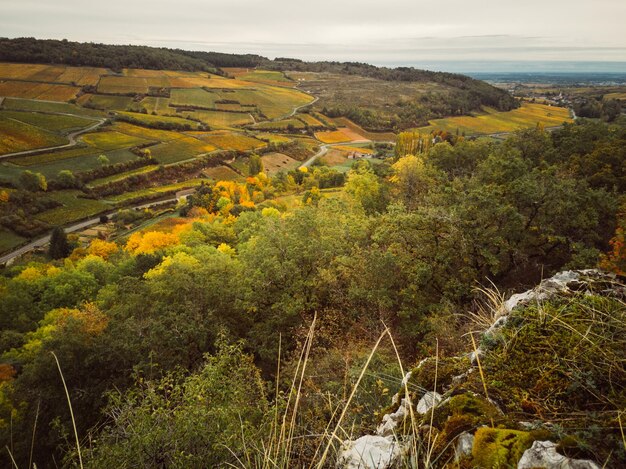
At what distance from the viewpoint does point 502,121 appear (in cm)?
15850

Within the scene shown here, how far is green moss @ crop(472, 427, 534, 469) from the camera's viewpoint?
3307mm

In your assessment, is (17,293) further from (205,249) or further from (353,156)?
(353,156)

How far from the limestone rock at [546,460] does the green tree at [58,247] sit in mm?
75671

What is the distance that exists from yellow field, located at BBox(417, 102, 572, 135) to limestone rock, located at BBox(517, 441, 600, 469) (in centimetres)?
15513

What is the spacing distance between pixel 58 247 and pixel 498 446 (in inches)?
2997

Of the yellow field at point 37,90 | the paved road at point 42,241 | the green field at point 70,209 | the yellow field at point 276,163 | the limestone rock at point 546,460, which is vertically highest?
the yellow field at point 37,90

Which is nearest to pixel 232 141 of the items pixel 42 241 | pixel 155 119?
pixel 155 119

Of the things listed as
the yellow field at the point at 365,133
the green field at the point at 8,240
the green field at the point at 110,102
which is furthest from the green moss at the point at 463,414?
the green field at the point at 110,102

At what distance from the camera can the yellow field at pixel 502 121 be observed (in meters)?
145

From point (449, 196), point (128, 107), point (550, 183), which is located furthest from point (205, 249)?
point (128, 107)

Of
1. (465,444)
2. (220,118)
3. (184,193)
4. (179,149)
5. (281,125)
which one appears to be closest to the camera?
(465,444)

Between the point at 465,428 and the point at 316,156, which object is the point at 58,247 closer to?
the point at 465,428

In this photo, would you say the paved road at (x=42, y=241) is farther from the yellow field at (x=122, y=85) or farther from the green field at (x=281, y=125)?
the yellow field at (x=122, y=85)

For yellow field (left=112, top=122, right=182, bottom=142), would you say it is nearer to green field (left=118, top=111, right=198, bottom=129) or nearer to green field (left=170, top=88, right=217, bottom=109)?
green field (left=118, top=111, right=198, bottom=129)
